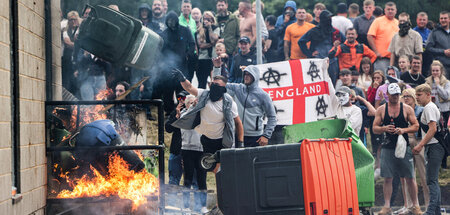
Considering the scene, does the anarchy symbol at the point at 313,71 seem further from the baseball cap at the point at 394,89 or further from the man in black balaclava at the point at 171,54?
the man in black balaclava at the point at 171,54

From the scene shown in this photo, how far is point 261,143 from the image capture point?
9859mm

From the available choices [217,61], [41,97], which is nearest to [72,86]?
[217,61]

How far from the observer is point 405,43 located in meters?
13.4

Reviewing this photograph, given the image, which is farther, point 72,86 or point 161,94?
point 161,94

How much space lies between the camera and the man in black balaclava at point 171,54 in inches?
442

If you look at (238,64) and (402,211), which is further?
(238,64)

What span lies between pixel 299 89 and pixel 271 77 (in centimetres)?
49

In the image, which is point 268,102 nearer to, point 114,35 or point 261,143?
point 261,143

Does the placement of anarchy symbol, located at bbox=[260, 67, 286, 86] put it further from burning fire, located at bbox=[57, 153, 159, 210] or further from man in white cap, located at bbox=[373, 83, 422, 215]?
burning fire, located at bbox=[57, 153, 159, 210]

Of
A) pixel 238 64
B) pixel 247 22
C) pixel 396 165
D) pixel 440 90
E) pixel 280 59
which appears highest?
pixel 247 22

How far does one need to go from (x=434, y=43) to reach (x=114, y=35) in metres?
7.54

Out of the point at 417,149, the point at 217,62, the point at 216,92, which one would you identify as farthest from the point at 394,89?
the point at 217,62

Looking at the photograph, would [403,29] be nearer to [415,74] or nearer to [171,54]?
[415,74]

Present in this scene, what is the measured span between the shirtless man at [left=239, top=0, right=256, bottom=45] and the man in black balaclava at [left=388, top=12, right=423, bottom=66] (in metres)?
2.79
